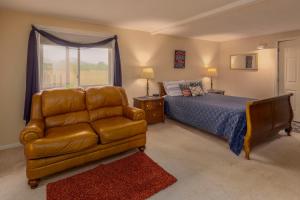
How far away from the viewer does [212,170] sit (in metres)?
2.41

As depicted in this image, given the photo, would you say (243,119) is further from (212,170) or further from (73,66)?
(73,66)

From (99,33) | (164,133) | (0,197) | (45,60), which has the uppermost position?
(99,33)

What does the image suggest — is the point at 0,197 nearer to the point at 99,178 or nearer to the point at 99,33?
the point at 99,178

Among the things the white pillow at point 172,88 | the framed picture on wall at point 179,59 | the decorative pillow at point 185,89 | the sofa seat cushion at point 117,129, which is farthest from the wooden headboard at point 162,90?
the sofa seat cushion at point 117,129

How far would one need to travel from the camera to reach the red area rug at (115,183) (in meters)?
1.92

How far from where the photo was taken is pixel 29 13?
3.19 metres

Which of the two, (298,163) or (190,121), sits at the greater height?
(190,121)

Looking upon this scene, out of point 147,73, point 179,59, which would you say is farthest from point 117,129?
point 179,59

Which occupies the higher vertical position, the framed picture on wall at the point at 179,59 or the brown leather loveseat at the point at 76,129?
the framed picture on wall at the point at 179,59

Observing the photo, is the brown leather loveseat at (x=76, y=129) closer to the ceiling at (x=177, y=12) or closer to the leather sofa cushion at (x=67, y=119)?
the leather sofa cushion at (x=67, y=119)

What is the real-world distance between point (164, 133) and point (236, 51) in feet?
11.9

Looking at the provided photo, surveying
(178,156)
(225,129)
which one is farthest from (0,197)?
(225,129)

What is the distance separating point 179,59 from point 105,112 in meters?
2.90

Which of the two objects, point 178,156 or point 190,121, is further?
point 190,121
